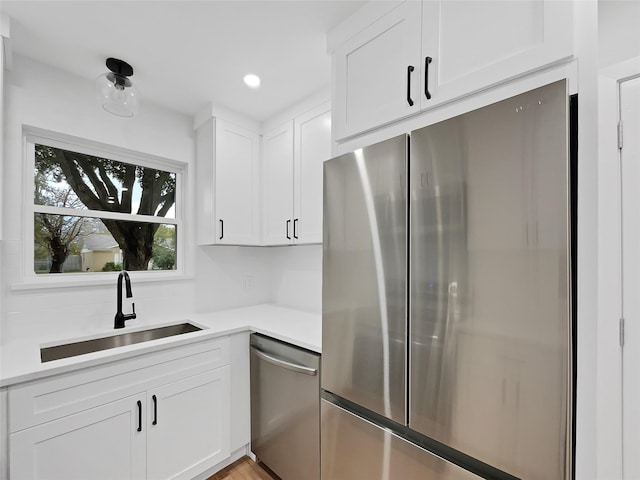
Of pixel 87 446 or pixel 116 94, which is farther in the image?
pixel 116 94

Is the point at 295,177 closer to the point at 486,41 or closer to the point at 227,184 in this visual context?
the point at 227,184

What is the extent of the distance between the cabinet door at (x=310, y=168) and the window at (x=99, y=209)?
1.03 metres

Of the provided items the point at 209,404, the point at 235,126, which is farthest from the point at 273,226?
the point at 209,404

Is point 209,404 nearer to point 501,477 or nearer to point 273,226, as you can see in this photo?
point 273,226

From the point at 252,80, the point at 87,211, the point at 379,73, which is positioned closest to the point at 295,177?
the point at 252,80

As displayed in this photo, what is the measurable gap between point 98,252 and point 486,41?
2.41 metres

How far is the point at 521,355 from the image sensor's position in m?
0.88

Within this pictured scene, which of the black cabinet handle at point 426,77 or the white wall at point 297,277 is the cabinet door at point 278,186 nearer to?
the white wall at point 297,277

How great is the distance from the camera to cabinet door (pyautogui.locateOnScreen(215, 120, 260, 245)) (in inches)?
89.7

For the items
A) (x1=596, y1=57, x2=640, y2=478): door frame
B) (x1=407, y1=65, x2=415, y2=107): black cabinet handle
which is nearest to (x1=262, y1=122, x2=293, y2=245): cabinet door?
(x1=407, y1=65, x2=415, y2=107): black cabinet handle

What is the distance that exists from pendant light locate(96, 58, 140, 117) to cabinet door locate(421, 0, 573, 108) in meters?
1.61

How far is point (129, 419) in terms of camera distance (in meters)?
1.56

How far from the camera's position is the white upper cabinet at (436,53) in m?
0.89

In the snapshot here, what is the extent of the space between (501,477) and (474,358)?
349mm
